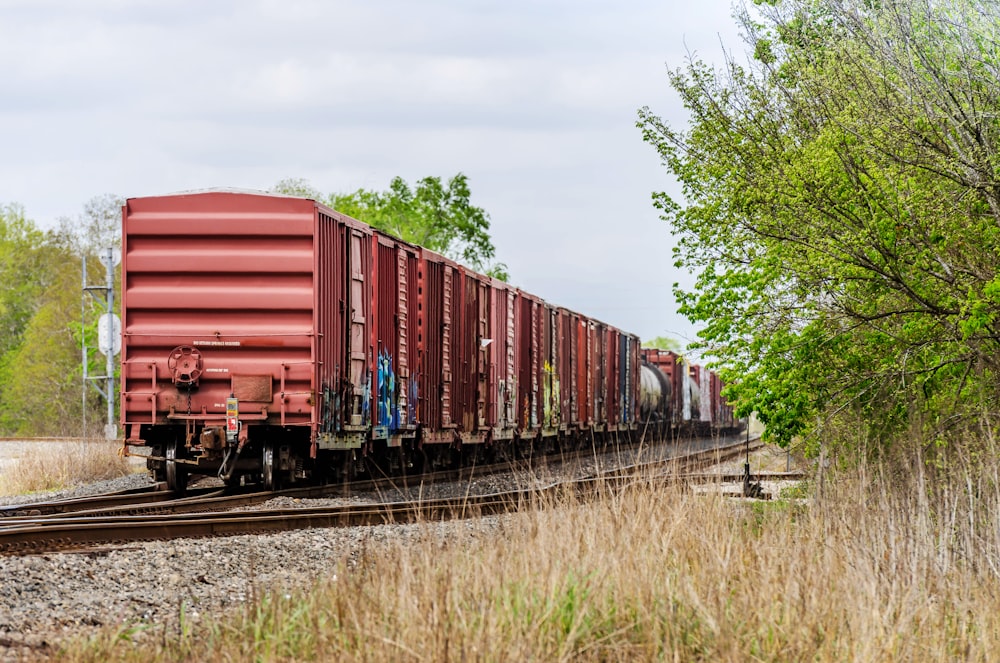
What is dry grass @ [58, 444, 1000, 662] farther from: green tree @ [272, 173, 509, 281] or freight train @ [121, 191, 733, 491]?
green tree @ [272, 173, 509, 281]

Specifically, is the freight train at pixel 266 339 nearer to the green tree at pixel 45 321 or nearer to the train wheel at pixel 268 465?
the train wheel at pixel 268 465

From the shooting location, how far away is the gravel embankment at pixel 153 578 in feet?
21.8

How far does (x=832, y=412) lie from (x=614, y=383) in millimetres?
20768

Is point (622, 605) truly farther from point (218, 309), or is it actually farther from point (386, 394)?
point (386, 394)

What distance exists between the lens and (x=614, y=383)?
3356cm

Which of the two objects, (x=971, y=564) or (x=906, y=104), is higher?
(x=906, y=104)

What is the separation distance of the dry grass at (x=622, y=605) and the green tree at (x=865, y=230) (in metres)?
3.42

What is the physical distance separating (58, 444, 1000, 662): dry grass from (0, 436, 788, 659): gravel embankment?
0.38m

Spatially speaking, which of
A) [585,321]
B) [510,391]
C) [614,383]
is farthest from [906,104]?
[614,383]

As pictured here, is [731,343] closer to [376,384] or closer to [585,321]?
[376,384]

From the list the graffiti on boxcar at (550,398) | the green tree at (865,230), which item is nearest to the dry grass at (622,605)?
the green tree at (865,230)

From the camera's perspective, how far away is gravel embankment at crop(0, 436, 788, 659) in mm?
6656

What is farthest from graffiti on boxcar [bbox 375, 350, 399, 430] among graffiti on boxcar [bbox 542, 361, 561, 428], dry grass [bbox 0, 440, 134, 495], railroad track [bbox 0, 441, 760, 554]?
graffiti on boxcar [bbox 542, 361, 561, 428]

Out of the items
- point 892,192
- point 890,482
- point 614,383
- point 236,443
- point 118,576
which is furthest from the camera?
point 614,383
